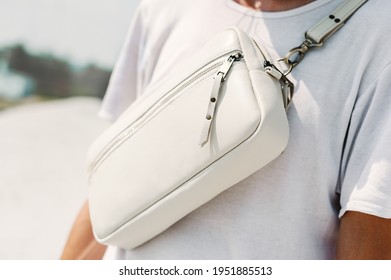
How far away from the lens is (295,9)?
3.49 ft

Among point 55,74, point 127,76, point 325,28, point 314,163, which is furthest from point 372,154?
point 55,74

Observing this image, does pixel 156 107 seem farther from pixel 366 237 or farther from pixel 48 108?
pixel 48 108

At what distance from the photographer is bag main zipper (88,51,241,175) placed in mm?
1010

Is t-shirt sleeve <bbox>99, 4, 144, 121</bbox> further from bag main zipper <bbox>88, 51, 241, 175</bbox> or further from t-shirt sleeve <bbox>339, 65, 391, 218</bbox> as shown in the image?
t-shirt sleeve <bbox>339, 65, 391, 218</bbox>

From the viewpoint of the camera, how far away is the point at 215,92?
0.97 meters

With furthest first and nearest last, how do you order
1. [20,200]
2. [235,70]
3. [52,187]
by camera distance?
[52,187], [20,200], [235,70]

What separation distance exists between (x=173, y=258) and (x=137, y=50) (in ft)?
1.68

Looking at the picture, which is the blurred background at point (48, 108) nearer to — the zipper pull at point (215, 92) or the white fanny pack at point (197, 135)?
the white fanny pack at point (197, 135)

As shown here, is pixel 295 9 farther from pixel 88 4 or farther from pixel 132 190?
pixel 88 4

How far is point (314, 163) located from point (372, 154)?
0.32ft

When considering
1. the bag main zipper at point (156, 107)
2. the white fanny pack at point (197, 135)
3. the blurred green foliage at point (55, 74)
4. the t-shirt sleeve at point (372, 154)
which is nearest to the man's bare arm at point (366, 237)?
the t-shirt sleeve at point (372, 154)

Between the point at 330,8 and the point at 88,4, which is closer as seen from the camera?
the point at 330,8

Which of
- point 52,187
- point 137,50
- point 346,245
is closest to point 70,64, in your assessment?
point 52,187

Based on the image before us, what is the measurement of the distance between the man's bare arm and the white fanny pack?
0.56 feet
